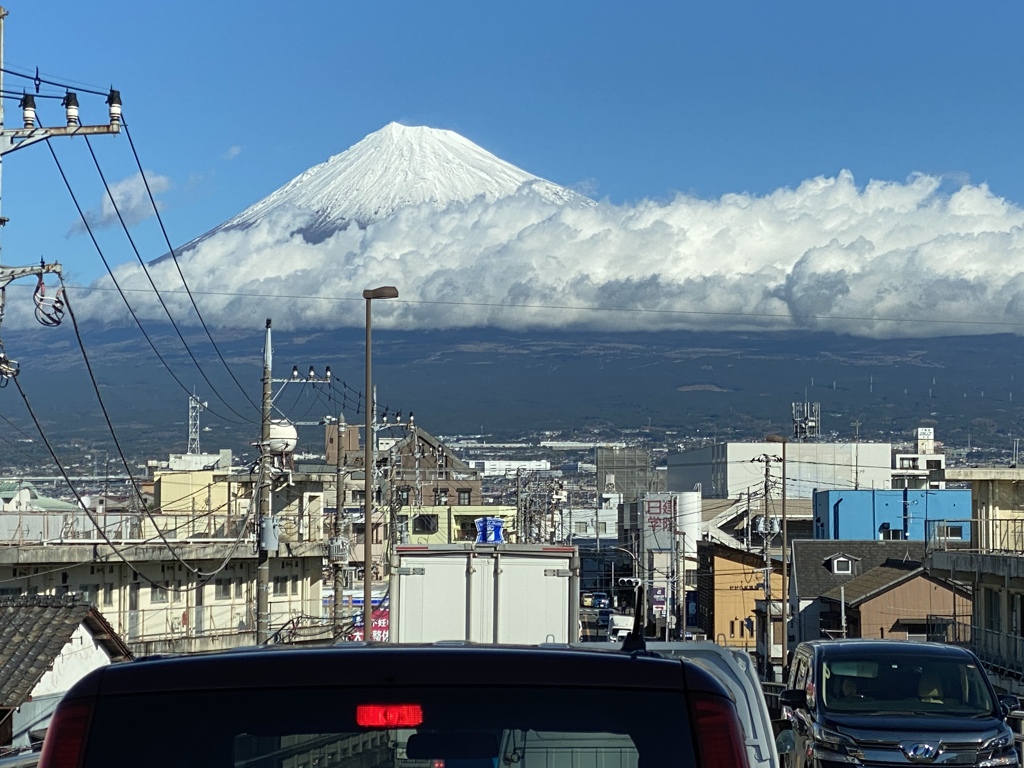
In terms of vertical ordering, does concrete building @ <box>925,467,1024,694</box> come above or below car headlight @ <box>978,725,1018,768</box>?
below

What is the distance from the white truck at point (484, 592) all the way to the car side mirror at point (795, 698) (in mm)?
4016

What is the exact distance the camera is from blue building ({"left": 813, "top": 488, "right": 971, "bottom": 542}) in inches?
3341

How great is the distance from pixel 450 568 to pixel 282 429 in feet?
91.1

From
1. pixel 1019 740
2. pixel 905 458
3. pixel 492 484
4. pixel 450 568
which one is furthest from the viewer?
pixel 492 484

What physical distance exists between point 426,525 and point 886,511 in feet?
91.5

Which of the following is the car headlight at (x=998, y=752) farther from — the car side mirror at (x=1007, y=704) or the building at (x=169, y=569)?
the building at (x=169, y=569)

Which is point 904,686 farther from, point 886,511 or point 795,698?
point 886,511

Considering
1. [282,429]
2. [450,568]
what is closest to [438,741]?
[450,568]

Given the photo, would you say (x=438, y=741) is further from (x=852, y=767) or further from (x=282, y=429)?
(x=282, y=429)

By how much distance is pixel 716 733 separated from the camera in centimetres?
423

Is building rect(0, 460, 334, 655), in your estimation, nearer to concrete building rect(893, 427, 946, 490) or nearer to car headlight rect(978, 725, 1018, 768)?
car headlight rect(978, 725, 1018, 768)

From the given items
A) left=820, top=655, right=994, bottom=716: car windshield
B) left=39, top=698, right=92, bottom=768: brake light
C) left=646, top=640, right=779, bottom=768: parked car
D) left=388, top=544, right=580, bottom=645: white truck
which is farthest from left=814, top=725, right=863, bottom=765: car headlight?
left=39, top=698, right=92, bottom=768: brake light

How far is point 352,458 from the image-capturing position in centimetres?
8362

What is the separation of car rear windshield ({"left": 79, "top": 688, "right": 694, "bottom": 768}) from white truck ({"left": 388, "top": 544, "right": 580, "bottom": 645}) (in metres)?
15.6
